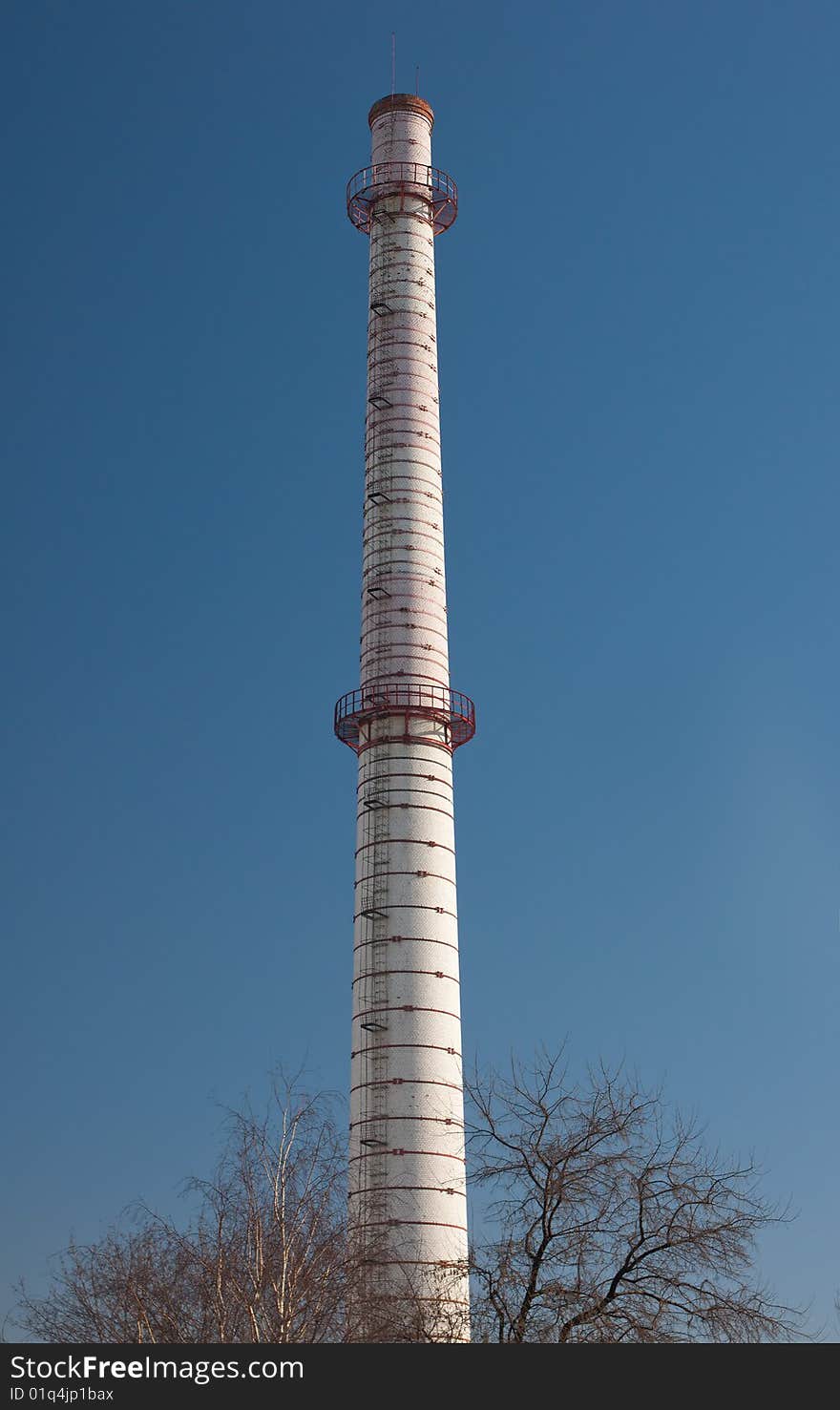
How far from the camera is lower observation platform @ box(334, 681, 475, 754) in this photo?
54062 millimetres

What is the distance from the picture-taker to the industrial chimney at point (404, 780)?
158 ft

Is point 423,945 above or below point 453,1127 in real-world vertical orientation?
above

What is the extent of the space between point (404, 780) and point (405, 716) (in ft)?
6.59

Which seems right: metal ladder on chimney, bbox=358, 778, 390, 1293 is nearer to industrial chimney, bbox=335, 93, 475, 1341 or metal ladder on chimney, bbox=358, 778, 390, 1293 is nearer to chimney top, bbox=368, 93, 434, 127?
industrial chimney, bbox=335, 93, 475, 1341

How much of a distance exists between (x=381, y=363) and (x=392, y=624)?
10.2 meters

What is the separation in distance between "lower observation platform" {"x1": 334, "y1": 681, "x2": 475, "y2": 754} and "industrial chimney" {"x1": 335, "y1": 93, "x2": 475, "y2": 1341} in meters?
0.04

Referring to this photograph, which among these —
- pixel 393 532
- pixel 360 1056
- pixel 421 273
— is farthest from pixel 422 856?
pixel 421 273

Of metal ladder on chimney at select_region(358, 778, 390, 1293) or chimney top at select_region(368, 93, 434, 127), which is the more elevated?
chimney top at select_region(368, 93, 434, 127)

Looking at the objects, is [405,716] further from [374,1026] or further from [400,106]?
[400,106]

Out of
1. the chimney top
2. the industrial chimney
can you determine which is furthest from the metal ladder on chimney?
the chimney top

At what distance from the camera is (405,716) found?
54.1m
